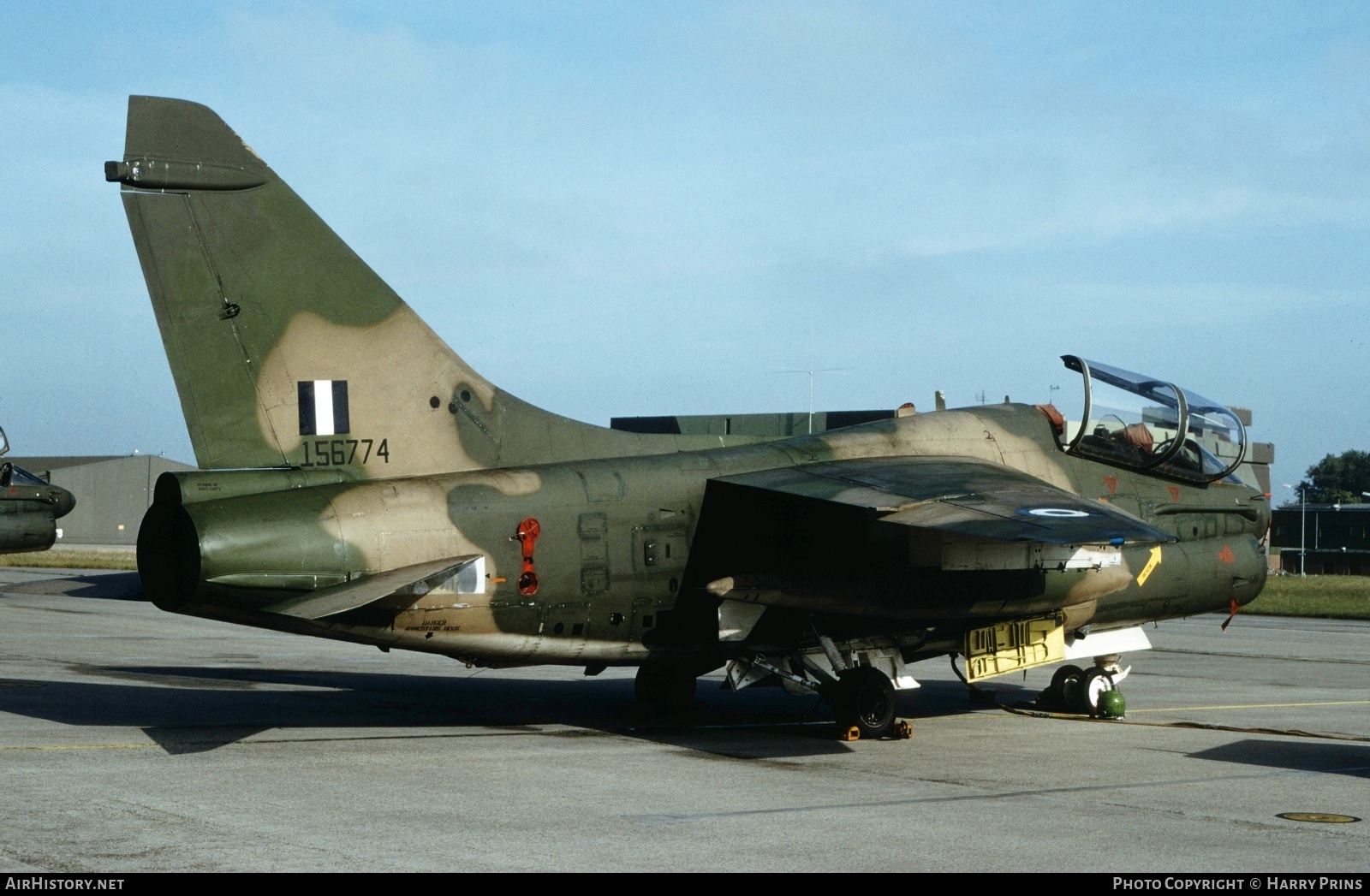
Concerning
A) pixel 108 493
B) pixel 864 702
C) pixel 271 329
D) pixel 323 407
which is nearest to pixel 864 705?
pixel 864 702

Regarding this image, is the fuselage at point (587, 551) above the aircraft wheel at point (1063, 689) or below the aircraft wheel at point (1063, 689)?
above

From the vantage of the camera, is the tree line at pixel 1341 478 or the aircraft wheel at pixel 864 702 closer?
the aircraft wheel at pixel 864 702

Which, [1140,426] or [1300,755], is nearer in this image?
[1300,755]

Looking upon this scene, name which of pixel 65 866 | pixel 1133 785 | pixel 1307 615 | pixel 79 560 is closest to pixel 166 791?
pixel 65 866

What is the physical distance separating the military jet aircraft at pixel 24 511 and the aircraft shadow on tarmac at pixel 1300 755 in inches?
980

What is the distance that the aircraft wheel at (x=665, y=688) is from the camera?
52.1 feet

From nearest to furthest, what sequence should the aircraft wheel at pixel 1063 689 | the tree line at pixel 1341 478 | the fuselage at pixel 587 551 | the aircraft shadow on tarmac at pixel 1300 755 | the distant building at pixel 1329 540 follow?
1. the fuselage at pixel 587 551
2. the aircraft shadow on tarmac at pixel 1300 755
3. the aircraft wheel at pixel 1063 689
4. the distant building at pixel 1329 540
5. the tree line at pixel 1341 478

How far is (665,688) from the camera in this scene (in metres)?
15.9

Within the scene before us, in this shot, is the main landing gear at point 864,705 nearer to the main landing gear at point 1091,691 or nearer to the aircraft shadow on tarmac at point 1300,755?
the aircraft shadow on tarmac at point 1300,755

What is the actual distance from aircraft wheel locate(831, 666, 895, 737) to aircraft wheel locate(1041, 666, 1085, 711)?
3460 mm

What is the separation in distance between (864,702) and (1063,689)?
13.0 feet

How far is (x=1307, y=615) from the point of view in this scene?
38.0m

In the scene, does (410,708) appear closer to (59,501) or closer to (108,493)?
(59,501)

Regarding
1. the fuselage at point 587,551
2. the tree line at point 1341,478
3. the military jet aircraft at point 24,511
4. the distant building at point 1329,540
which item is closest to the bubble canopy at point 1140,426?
the fuselage at point 587,551
